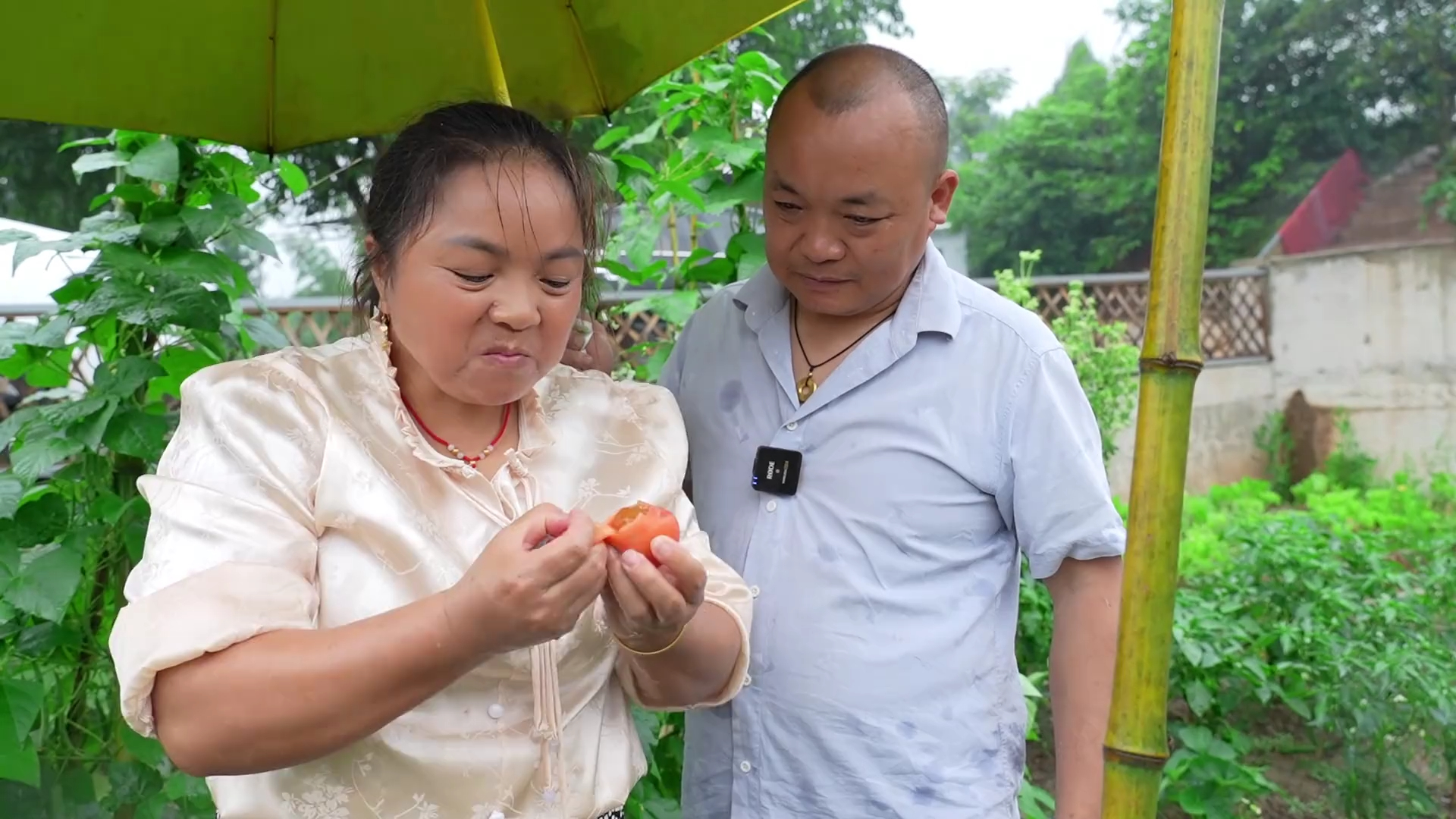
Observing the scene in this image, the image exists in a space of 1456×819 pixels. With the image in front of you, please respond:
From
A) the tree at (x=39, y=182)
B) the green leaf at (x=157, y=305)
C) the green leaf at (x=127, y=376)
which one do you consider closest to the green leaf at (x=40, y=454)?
the green leaf at (x=127, y=376)

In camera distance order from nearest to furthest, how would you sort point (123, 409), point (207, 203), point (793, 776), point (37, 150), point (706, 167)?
point (793, 776), point (123, 409), point (207, 203), point (706, 167), point (37, 150)

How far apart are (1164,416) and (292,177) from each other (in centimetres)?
201

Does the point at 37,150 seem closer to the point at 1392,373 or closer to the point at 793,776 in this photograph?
the point at 793,776

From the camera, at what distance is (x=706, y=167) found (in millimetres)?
2615

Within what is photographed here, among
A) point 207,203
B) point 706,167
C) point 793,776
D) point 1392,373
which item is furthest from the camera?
point 1392,373

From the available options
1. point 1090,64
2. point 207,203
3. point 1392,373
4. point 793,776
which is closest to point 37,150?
point 207,203

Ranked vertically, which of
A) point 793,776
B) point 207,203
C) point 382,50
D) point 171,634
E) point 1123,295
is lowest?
point 793,776

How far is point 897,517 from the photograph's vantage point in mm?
1638

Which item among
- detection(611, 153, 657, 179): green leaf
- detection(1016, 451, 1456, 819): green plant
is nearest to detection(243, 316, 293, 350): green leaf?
detection(611, 153, 657, 179): green leaf

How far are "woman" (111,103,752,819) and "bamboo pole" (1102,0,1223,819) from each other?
39cm

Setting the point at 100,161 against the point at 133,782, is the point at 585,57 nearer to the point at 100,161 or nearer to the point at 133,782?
the point at 100,161

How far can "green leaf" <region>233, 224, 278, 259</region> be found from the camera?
236 centimetres

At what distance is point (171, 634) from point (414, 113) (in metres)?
1.05

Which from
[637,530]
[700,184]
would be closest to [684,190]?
[700,184]
